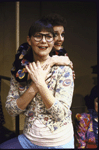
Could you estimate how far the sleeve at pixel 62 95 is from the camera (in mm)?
742

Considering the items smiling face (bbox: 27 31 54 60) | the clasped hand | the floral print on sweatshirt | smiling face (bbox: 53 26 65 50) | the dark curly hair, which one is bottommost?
the dark curly hair

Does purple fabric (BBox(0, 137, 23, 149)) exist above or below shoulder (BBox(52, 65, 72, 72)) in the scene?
below

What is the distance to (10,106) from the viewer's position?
83 cm

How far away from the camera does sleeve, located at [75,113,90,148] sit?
1588mm

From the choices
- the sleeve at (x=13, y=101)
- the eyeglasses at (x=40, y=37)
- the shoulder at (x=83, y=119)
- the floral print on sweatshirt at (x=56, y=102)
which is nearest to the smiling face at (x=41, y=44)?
the eyeglasses at (x=40, y=37)

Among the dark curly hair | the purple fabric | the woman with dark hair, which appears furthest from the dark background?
the purple fabric

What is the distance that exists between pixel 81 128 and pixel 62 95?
1.02 meters

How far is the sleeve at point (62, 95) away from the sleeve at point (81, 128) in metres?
0.92

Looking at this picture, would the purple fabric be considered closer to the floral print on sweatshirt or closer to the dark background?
the floral print on sweatshirt

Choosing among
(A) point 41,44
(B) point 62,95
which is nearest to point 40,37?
A: (A) point 41,44

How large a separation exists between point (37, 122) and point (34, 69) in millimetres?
280

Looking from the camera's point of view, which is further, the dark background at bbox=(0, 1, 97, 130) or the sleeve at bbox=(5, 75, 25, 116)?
the dark background at bbox=(0, 1, 97, 130)

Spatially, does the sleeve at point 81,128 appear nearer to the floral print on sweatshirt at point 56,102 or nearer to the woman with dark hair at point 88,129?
the woman with dark hair at point 88,129

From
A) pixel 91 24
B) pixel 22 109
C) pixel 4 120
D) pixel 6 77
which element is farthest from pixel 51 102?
pixel 91 24
